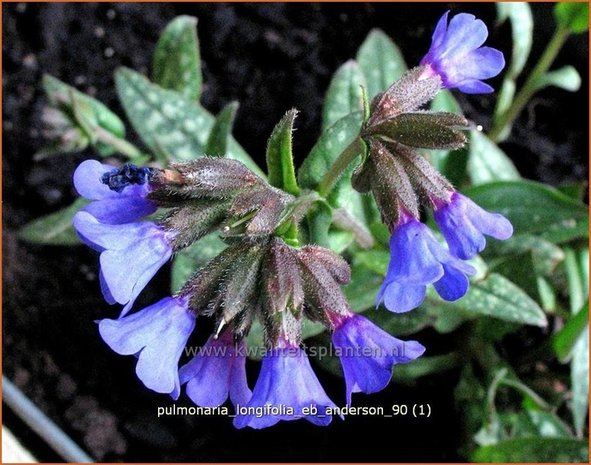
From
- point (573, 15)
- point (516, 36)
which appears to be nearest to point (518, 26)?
point (516, 36)

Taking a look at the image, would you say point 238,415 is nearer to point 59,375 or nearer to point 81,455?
point 81,455

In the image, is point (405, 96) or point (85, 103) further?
point (85, 103)

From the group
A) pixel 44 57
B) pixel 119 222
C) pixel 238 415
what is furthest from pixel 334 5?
pixel 238 415

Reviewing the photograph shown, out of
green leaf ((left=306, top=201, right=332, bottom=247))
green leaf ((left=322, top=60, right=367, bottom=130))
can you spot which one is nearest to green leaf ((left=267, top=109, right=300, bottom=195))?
green leaf ((left=306, top=201, right=332, bottom=247))

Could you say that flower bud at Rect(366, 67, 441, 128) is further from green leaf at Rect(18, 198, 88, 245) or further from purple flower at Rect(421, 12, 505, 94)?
green leaf at Rect(18, 198, 88, 245)

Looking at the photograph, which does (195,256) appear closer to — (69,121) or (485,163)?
(69,121)

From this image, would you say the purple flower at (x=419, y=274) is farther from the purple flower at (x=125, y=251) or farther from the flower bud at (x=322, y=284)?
the purple flower at (x=125, y=251)
